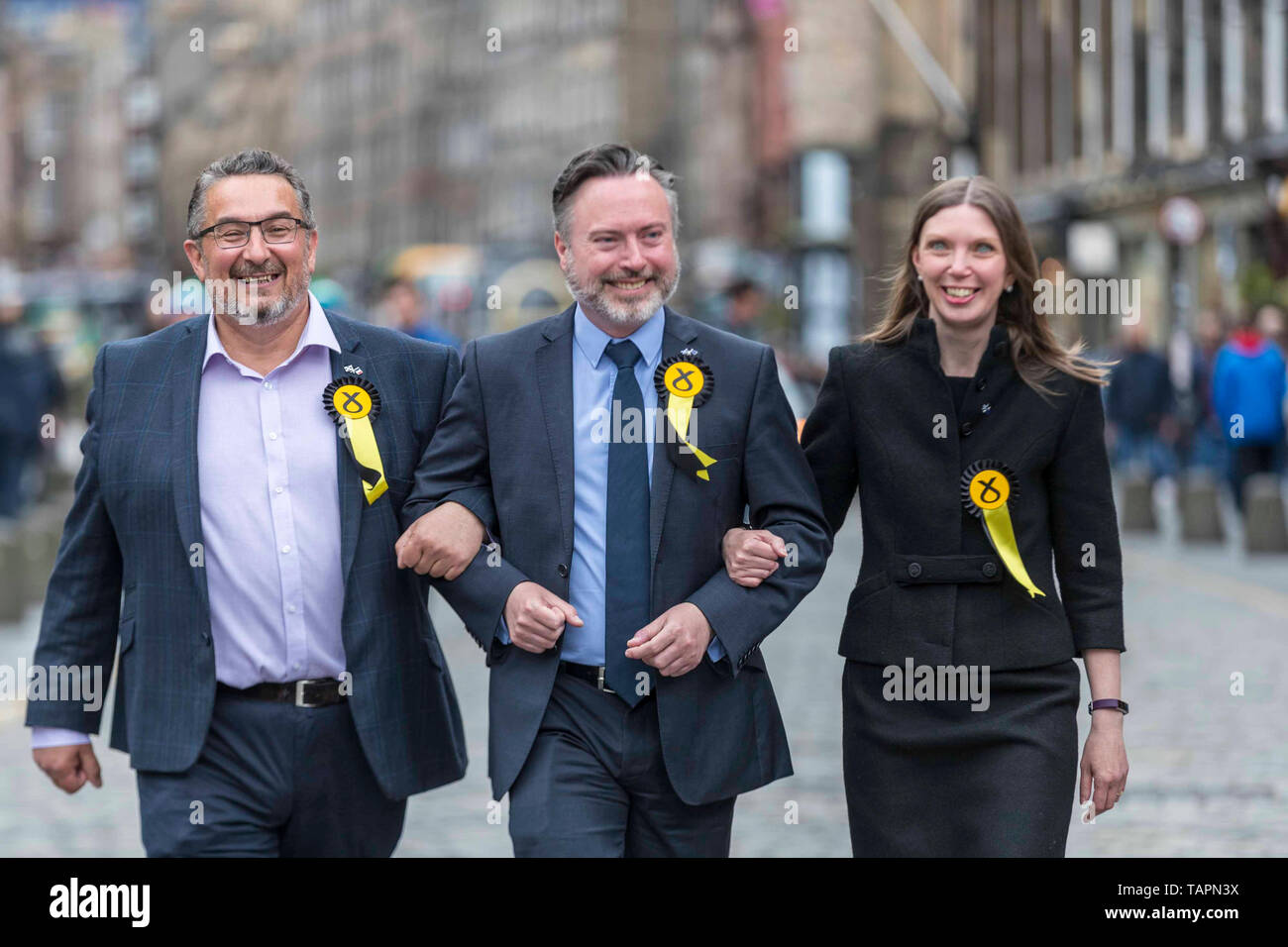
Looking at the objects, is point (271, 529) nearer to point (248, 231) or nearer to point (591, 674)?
point (248, 231)

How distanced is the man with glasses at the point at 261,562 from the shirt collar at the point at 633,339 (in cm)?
37

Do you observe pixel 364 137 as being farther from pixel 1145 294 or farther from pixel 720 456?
pixel 720 456

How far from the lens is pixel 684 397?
479 centimetres

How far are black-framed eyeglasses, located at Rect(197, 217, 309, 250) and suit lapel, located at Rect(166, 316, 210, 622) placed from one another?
25 centimetres

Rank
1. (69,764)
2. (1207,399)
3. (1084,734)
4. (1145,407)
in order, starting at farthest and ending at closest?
(1145,407) < (1207,399) < (1084,734) < (69,764)

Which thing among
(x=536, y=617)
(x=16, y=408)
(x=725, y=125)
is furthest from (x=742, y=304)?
(x=725, y=125)

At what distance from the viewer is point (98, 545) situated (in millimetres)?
5090

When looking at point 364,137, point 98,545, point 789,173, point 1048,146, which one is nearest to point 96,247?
point 364,137

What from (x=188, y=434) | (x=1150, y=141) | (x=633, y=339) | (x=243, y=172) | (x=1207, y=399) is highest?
(x=1150, y=141)

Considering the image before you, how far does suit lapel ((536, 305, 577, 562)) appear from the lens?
4.76m

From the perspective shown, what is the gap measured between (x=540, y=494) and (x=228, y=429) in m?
0.69

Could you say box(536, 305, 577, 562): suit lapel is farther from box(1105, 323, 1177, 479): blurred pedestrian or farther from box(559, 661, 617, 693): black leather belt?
box(1105, 323, 1177, 479): blurred pedestrian

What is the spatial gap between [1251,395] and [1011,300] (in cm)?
1684
